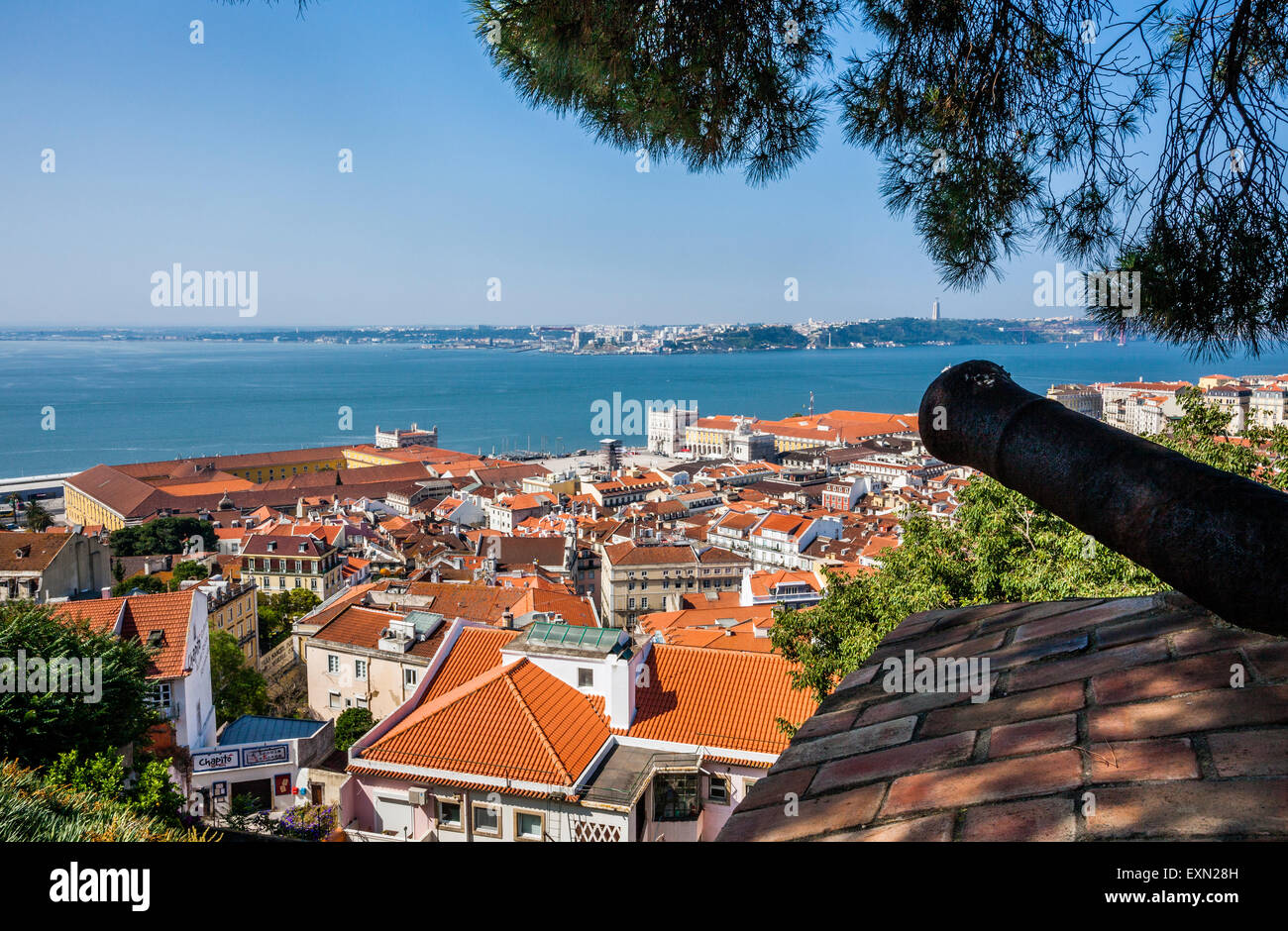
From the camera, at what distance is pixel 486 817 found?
22.9 ft

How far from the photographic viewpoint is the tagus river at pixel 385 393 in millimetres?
75500

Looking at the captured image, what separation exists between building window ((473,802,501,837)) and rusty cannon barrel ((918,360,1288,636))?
6.26 metres

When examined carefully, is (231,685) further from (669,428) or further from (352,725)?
(669,428)

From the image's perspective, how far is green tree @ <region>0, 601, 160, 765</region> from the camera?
6582 mm

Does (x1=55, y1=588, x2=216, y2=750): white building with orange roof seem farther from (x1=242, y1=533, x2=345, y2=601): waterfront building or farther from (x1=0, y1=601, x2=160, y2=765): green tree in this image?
(x1=242, y1=533, x2=345, y2=601): waterfront building

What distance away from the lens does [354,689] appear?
48.8ft

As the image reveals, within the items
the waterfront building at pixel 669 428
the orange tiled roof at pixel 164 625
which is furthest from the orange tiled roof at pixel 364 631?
the waterfront building at pixel 669 428

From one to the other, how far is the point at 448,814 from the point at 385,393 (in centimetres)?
11369

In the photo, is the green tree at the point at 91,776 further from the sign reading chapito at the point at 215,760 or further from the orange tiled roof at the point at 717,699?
the orange tiled roof at the point at 717,699

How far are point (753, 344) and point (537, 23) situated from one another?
572ft

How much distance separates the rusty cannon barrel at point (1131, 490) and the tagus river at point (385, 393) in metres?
51.3
